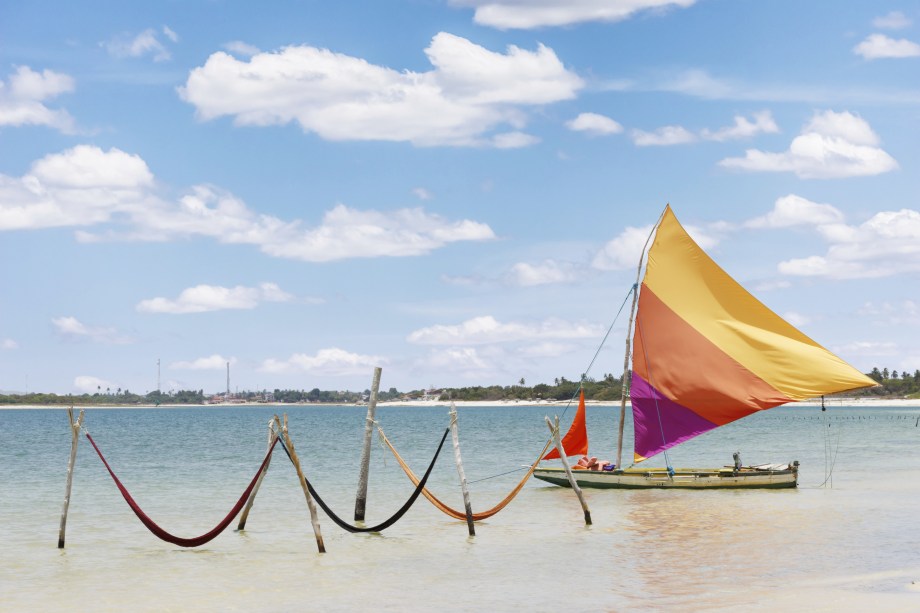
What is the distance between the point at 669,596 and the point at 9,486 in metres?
34.0

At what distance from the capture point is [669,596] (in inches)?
717

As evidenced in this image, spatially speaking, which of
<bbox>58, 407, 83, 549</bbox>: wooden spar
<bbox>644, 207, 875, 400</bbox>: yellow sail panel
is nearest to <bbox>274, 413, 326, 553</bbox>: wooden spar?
<bbox>58, 407, 83, 549</bbox>: wooden spar

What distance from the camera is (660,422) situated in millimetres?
34219

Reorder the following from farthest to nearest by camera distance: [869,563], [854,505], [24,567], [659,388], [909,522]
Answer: [659,388] → [854,505] → [909,522] → [24,567] → [869,563]

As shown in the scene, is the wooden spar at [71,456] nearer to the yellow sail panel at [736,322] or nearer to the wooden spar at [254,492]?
the wooden spar at [254,492]

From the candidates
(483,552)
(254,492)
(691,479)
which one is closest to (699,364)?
(691,479)

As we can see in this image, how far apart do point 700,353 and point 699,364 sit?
1.21ft

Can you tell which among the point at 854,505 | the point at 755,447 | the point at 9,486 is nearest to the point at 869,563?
the point at 854,505

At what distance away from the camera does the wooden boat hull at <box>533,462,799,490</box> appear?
35.0m

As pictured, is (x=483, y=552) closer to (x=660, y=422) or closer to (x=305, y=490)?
(x=305, y=490)

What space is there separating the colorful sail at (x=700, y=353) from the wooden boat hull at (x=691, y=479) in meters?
1.11

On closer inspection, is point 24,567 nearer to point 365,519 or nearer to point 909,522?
point 365,519

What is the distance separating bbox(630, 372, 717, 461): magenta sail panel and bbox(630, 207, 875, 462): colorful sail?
0.11 feet

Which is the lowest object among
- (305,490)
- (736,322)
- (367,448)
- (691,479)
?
(691,479)
